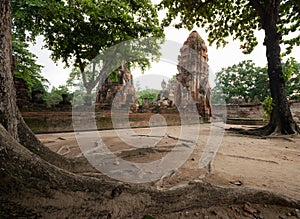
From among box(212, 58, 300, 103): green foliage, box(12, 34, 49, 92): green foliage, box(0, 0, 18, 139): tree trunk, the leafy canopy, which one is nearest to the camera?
box(0, 0, 18, 139): tree trunk

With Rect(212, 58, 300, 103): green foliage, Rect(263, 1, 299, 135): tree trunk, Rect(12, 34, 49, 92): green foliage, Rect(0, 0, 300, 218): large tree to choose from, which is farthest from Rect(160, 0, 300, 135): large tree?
Rect(212, 58, 300, 103): green foliage

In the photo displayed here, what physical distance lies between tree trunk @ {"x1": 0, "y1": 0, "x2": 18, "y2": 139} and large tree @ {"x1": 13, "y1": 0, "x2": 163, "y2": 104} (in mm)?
4386

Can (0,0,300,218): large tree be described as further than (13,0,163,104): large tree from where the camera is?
No

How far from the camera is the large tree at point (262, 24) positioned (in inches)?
225

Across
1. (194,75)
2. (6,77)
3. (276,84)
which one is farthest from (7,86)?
(194,75)

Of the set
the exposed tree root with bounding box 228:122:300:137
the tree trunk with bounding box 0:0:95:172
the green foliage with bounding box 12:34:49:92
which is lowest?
the exposed tree root with bounding box 228:122:300:137

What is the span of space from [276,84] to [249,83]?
21788 millimetres

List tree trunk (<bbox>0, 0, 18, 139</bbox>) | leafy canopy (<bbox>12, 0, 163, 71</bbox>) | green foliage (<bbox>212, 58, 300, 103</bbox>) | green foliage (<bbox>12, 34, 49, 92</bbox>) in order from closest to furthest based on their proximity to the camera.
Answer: tree trunk (<bbox>0, 0, 18, 139</bbox>), leafy canopy (<bbox>12, 0, 163, 71</bbox>), green foliage (<bbox>12, 34, 49, 92</bbox>), green foliage (<bbox>212, 58, 300, 103</bbox>)

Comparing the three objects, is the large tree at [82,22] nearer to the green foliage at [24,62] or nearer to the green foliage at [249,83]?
the green foliage at [24,62]

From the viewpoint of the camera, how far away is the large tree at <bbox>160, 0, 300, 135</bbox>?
571cm

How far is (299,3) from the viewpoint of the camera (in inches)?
221

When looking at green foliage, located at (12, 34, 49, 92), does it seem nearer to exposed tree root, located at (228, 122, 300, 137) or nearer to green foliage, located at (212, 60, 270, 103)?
exposed tree root, located at (228, 122, 300, 137)

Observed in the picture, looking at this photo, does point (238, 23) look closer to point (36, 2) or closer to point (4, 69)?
point (36, 2)

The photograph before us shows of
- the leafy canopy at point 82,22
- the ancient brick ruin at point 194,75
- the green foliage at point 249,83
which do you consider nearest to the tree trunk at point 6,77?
the leafy canopy at point 82,22
